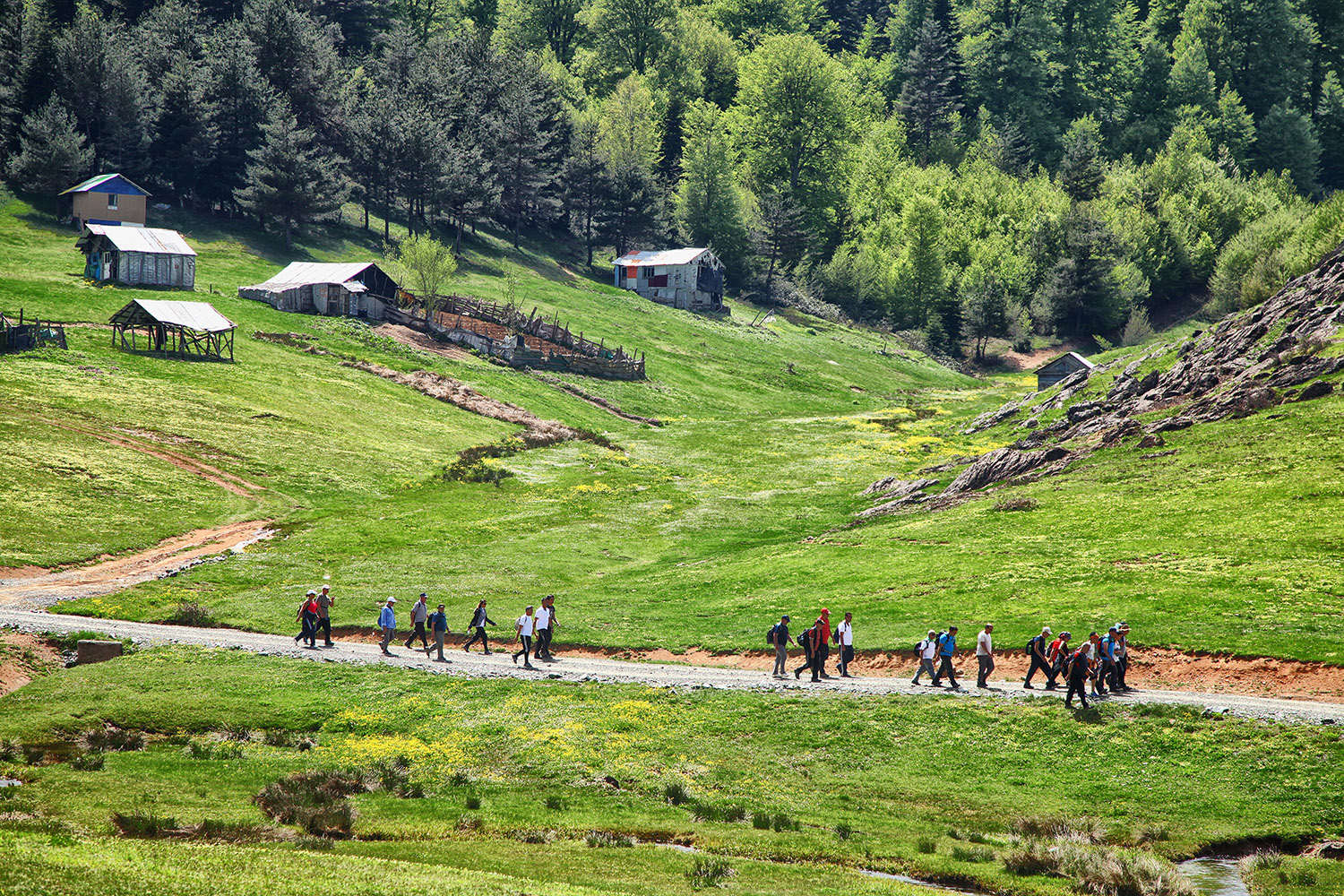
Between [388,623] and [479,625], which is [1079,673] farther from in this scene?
[388,623]

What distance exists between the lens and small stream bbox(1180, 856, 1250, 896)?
23609mm

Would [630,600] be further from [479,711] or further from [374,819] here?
[374,819]

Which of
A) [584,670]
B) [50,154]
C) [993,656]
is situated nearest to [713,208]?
[50,154]

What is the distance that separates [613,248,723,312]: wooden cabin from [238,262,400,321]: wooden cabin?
5024 centimetres

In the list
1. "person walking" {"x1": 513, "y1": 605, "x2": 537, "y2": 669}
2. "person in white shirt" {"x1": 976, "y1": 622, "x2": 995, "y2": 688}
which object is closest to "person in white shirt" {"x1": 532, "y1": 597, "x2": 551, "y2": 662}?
"person walking" {"x1": 513, "y1": 605, "x2": 537, "y2": 669}

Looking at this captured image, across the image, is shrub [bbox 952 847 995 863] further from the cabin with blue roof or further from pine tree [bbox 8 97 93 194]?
pine tree [bbox 8 97 93 194]

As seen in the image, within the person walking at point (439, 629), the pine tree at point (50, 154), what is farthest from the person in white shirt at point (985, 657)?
the pine tree at point (50, 154)

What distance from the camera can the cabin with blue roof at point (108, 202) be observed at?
11869 cm

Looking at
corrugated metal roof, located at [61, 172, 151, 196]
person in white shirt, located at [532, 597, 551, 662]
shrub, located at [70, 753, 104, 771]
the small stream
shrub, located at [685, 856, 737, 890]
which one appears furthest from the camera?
Answer: corrugated metal roof, located at [61, 172, 151, 196]

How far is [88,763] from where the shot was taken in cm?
2952

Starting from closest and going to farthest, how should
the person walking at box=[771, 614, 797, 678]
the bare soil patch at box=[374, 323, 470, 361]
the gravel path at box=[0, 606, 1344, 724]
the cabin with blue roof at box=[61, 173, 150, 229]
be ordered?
the gravel path at box=[0, 606, 1344, 724], the person walking at box=[771, 614, 797, 678], the bare soil patch at box=[374, 323, 470, 361], the cabin with blue roof at box=[61, 173, 150, 229]

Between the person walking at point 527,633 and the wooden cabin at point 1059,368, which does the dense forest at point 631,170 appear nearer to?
the wooden cabin at point 1059,368

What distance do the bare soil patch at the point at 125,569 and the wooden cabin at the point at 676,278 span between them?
103 meters

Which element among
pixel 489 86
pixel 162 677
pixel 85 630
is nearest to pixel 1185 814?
pixel 162 677
